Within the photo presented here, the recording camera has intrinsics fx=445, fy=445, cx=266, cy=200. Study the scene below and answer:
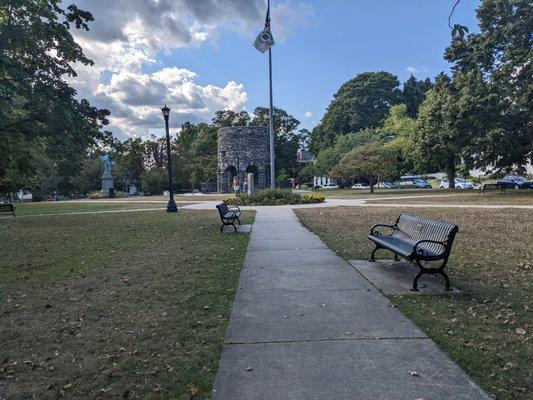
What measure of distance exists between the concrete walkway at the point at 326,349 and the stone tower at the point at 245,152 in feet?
163

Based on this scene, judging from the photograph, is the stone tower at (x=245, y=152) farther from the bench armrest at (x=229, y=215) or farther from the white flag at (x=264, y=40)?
the bench armrest at (x=229, y=215)

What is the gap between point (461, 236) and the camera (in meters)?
11.2

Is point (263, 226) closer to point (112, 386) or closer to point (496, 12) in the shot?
point (112, 386)

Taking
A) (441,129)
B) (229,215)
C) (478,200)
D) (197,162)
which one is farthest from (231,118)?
(229,215)

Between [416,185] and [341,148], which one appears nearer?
[341,148]

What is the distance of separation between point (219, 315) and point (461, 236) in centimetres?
821

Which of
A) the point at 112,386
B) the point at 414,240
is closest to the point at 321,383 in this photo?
the point at 112,386

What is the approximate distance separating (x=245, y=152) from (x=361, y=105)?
95.1ft

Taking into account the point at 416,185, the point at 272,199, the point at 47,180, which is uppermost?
the point at 47,180

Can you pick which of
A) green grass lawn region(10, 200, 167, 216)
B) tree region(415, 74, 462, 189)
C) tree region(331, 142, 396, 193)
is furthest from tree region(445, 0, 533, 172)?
green grass lawn region(10, 200, 167, 216)

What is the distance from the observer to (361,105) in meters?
75.7

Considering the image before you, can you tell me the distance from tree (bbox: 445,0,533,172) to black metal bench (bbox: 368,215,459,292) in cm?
2191

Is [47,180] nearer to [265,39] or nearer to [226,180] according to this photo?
[226,180]

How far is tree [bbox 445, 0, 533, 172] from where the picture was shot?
27.3 meters
